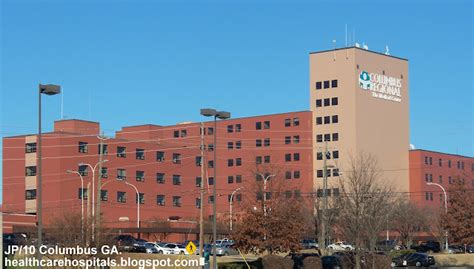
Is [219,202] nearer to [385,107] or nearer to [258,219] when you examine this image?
[385,107]

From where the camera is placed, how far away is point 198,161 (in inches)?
5325

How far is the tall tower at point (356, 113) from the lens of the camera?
5384 inches

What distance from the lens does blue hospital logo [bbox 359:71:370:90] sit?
138 metres

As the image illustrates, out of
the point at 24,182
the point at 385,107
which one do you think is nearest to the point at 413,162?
the point at 385,107

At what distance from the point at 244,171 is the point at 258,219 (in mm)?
86658

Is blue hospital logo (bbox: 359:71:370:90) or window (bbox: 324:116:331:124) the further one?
window (bbox: 324:116:331:124)

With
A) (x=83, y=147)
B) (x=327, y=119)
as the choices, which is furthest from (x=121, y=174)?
(x=327, y=119)

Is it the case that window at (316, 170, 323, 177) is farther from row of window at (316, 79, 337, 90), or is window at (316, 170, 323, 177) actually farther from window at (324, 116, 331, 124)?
row of window at (316, 79, 337, 90)

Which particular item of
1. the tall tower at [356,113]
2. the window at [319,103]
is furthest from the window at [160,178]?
the window at [319,103]

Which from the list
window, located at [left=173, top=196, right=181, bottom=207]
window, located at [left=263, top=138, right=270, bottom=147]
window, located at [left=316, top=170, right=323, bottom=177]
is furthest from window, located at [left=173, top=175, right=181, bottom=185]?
window, located at [left=316, top=170, right=323, bottom=177]

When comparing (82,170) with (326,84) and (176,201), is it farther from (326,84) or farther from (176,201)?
(326,84)

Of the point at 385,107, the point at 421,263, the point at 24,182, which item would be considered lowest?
the point at 421,263

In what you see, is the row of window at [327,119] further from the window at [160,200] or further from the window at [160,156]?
the window at [160,200]

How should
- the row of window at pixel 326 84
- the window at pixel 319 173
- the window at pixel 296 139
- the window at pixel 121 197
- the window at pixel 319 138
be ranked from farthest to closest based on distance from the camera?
the window at pixel 296 139, the window at pixel 319 138, the window at pixel 319 173, the row of window at pixel 326 84, the window at pixel 121 197
